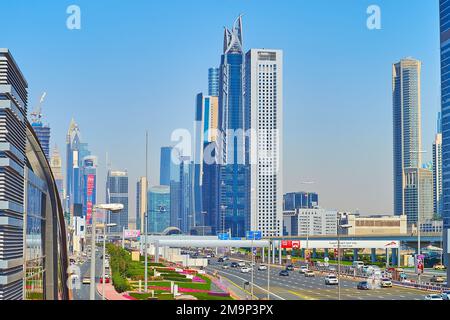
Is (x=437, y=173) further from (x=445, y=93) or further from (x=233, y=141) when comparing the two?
(x=445, y=93)

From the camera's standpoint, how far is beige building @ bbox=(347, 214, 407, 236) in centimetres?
7862

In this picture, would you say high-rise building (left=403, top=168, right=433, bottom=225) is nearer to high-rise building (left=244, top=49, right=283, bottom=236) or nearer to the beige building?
the beige building

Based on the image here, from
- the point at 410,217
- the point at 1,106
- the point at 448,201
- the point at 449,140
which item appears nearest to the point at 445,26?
the point at 449,140

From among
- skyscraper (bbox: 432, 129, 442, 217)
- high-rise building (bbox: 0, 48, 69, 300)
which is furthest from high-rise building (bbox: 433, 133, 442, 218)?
high-rise building (bbox: 0, 48, 69, 300)

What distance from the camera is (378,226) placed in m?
83.6

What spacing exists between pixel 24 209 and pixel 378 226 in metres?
69.2

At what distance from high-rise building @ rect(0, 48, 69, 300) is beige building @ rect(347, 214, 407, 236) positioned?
54616mm

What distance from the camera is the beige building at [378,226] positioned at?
7862cm

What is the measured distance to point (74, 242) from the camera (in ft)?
218

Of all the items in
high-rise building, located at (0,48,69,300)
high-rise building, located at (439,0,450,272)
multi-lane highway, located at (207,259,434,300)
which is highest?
high-rise building, located at (439,0,450,272)

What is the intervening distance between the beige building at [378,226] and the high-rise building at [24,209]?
5462 centimetres

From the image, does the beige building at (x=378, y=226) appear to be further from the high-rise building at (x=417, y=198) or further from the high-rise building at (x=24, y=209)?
the high-rise building at (x=24, y=209)

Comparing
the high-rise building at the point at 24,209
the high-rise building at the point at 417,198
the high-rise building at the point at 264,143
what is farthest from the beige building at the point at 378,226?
the high-rise building at the point at 24,209
